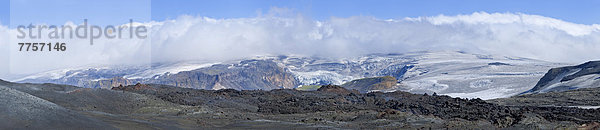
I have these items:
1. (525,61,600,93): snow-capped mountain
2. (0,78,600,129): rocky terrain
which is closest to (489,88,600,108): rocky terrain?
(0,78,600,129): rocky terrain

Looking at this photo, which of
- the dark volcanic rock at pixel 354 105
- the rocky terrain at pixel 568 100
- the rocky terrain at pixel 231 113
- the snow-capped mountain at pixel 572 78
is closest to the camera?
the rocky terrain at pixel 231 113

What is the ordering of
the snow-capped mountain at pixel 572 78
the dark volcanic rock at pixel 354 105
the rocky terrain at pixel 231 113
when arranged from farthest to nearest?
the snow-capped mountain at pixel 572 78 < the dark volcanic rock at pixel 354 105 < the rocky terrain at pixel 231 113

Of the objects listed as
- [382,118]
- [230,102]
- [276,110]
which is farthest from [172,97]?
[382,118]

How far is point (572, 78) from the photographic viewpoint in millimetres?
113812

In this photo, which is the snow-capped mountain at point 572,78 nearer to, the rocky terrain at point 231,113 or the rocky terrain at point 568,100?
the rocky terrain at point 568,100

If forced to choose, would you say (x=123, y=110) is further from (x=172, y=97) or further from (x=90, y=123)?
(x=90, y=123)

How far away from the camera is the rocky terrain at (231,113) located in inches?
1083

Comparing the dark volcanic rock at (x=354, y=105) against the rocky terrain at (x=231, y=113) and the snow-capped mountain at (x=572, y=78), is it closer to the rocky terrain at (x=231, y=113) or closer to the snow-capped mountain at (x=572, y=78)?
the rocky terrain at (x=231, y=113)

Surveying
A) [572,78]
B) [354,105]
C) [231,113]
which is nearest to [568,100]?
[354,105]

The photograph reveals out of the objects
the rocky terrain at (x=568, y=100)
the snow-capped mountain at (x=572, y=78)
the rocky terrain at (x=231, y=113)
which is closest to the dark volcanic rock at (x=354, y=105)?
the rocky terrain at (x=231, y=113)

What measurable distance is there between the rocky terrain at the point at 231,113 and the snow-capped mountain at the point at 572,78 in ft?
161

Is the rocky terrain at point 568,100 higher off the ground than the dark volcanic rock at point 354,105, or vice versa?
the dark volcanic rock at point 354,105

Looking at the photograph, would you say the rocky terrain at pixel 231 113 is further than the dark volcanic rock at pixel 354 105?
No

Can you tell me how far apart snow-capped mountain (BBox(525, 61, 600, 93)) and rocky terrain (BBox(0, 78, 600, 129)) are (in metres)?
49.2
